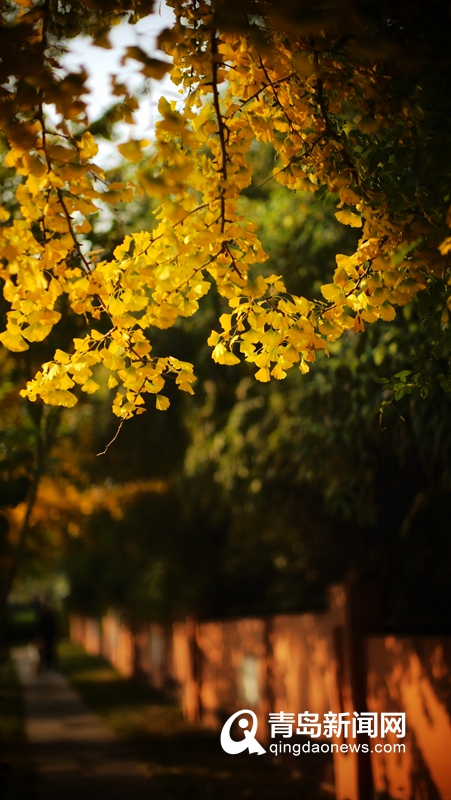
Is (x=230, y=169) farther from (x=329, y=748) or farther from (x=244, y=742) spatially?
(x=244, y=742)

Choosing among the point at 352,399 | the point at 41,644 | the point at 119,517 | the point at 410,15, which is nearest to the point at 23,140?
the point at 410,15

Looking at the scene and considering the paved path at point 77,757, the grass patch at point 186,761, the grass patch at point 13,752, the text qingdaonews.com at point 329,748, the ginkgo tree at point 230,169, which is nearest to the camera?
the ginkgo tree at point 230,169

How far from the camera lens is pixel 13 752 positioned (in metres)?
8.06

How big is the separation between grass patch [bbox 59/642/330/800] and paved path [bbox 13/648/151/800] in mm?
181

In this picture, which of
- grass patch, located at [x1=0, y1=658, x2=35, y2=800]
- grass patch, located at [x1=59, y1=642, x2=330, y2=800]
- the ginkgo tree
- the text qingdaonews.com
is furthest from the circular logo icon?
the ginkgo tree

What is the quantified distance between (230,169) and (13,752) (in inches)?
301

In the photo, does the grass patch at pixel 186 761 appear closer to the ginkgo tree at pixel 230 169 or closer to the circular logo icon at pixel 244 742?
the circular logo icon at pixel 244 742

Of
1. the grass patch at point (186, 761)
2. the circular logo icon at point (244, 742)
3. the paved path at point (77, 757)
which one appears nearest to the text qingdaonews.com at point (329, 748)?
the grass patch at point (186, 761)

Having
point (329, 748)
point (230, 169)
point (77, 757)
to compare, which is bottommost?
point (77, 757)

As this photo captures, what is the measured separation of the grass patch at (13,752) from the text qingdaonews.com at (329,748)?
2.26m

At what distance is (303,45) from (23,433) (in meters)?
2.99

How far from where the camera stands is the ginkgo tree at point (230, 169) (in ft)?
7.25

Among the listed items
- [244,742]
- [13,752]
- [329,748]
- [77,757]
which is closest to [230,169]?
[329,748]

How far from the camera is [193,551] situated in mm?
10430
